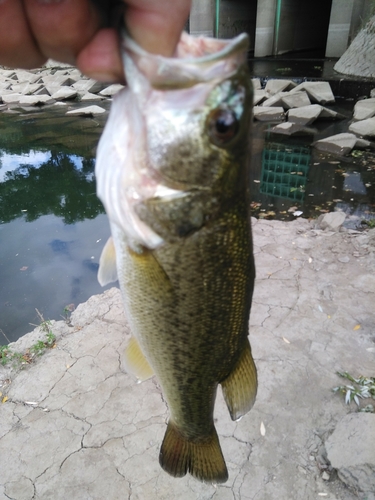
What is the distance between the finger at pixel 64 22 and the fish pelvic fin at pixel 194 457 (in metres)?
1.72

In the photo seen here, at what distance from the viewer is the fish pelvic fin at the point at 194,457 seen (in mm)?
1844

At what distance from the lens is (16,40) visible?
1.48 m

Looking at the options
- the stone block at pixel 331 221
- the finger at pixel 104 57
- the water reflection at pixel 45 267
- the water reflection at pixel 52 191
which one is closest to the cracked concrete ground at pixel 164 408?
the water reflection at pixel 45 267

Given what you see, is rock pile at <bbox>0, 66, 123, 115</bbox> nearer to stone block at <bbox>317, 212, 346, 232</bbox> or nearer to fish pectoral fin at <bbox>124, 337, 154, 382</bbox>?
stone block at <bbox>317, 212, 346, 232</bbox>

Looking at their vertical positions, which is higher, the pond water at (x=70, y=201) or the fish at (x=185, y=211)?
the fish at (x=185, y=211)

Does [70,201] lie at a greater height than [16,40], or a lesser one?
lesser

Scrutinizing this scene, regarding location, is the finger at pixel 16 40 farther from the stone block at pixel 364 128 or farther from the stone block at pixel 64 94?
the stone block at pixel 64 94

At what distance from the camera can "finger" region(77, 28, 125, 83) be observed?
4.32ft

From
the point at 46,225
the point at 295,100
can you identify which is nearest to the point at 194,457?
the point at 46,225

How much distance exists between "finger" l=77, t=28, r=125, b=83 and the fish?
0.09 m

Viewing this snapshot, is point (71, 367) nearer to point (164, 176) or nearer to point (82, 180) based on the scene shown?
point (164, 176)

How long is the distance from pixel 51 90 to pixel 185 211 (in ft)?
66.7

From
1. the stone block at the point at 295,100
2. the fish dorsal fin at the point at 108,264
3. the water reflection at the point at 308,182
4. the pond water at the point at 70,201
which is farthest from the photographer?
the stone block at the point at 295,100

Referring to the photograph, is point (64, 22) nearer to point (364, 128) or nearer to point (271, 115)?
point (364, 128)
